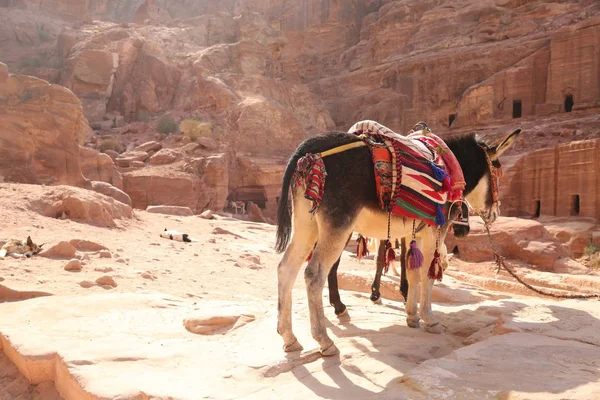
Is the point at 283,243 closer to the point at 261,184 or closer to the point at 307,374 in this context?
the point at 307,374

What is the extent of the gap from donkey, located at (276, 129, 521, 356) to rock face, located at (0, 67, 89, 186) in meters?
14.1

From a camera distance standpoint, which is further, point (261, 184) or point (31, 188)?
point (261, 184)

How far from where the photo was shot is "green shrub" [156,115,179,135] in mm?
33094

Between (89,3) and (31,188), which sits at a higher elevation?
(89,3)

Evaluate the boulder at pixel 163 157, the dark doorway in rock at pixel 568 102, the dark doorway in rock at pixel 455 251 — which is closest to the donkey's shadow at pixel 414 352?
the dark doorway in rock at pixel 455 251

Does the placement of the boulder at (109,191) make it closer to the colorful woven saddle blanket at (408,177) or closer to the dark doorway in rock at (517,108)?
the colorful woven saddle blanket at (408,177)

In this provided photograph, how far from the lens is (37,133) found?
15938mm

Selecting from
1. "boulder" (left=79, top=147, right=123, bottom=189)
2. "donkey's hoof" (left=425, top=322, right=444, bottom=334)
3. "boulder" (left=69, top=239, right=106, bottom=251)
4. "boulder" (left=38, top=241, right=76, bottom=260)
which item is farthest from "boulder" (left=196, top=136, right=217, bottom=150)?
"donkey's hoof" (left=425, top=322, right=444, bottom=334)

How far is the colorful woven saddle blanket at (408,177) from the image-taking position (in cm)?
425

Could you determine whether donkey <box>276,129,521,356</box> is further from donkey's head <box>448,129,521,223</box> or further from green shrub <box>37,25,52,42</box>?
green shrub <box>37,25,52,42</box>

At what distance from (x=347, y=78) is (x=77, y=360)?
49.1 meters

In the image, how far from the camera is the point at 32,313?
4.84m

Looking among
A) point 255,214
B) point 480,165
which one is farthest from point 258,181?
point 480,165

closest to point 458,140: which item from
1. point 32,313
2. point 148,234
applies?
point 32,313
